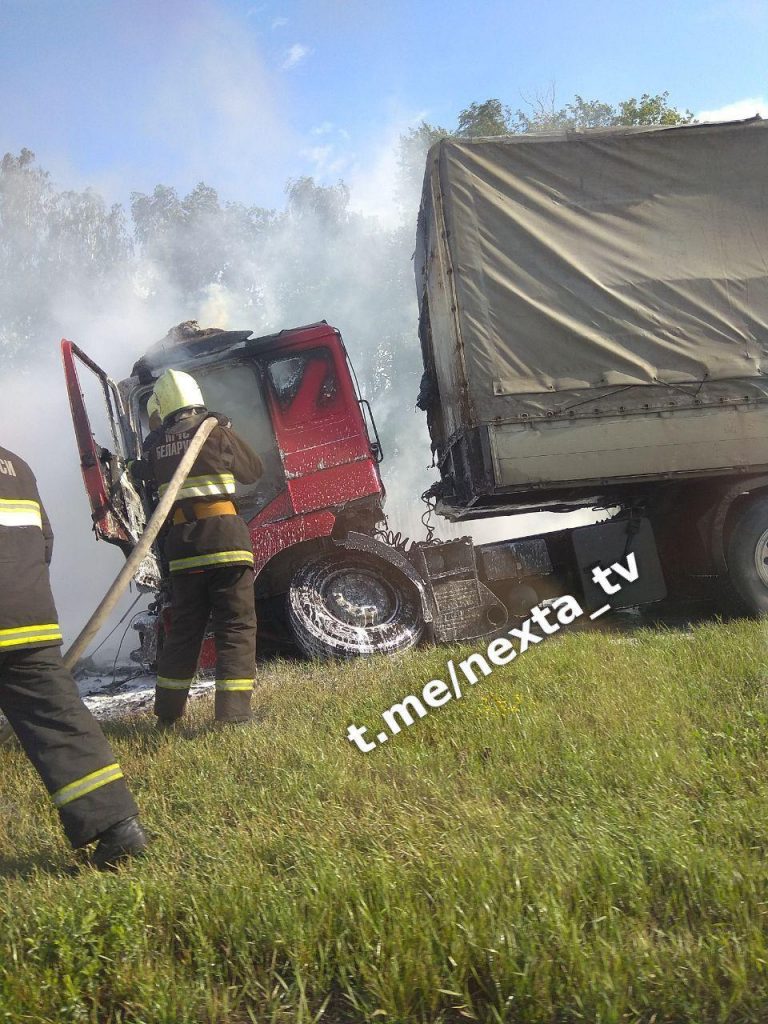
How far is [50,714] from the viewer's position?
2459mm

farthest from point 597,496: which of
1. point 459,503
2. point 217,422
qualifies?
point 217,422

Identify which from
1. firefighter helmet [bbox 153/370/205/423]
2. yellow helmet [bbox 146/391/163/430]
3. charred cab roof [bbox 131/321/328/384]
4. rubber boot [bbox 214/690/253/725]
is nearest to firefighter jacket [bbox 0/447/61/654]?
rubber boot [bbox 214/690/253/725]

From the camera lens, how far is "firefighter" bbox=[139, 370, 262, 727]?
3.99m

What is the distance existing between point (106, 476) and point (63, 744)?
3149mm

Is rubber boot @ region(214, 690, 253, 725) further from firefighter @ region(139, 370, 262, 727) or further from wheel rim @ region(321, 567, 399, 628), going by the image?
wheel rim @ region(321, 567, 399, 628)

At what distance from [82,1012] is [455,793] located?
124cm

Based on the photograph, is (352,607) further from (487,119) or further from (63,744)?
(487,119)

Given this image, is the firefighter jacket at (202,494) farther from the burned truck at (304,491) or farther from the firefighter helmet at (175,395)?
the burned truck at (304,491)

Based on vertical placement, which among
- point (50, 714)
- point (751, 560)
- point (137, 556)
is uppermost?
point (137, 556)

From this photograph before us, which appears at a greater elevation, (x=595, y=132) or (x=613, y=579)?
(x=595, y=132)

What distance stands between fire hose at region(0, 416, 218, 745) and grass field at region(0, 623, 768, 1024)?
0.56 metres

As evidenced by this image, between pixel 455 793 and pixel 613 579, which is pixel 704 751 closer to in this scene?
pixel 455 793

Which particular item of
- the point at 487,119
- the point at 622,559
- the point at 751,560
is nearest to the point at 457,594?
the point at 622,559

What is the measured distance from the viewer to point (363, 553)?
5848 millimetres
